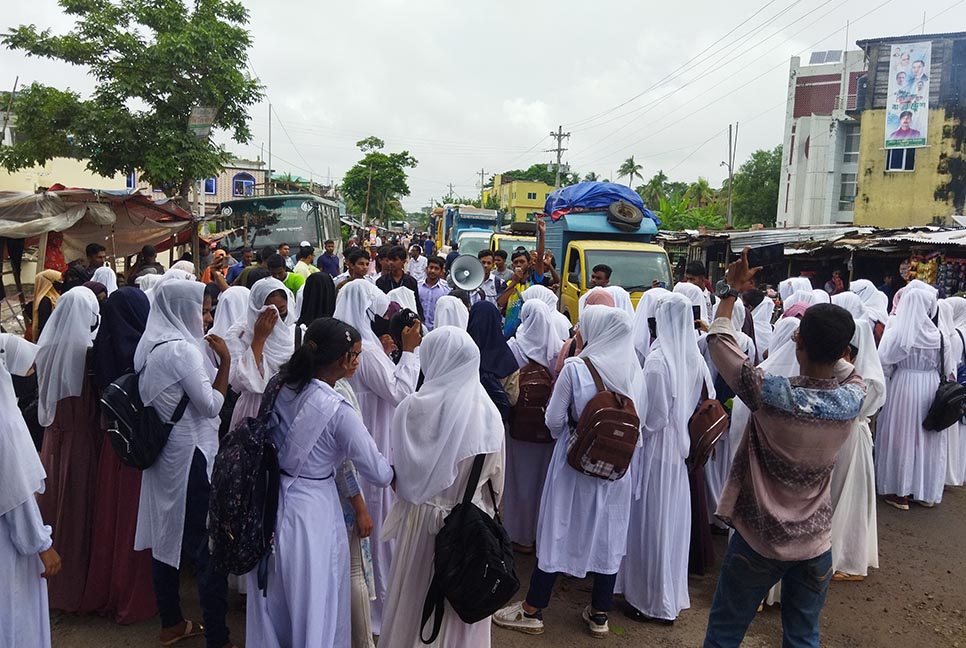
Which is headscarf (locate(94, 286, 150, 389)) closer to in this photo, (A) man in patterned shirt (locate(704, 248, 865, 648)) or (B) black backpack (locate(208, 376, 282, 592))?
(B) black backpack (locate(208, 376, 282, 592))

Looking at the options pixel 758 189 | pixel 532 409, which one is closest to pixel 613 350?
pixel 532 409

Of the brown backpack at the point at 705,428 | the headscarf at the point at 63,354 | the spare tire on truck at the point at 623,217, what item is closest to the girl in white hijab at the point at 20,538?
the headscarf at the point at 63,354

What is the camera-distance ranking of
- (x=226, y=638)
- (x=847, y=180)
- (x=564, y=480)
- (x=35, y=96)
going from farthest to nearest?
(x=847, y=180)
(x=35, y=96)
(x=564, y=480)
(x=226, y=638)

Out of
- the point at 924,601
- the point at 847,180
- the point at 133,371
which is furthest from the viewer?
the point at 847,180

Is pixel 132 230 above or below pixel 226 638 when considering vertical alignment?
above

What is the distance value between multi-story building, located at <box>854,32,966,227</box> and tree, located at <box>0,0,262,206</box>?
23.3m

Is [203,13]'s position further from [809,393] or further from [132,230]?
[809,393]

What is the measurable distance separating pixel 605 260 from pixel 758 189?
3849cm

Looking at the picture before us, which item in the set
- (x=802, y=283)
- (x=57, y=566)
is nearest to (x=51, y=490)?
(x=57, y=566)

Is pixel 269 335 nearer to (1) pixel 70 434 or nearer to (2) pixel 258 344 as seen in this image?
(2) pixel 258 344

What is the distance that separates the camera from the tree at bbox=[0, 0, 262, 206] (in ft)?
46.2

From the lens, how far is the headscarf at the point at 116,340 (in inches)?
139

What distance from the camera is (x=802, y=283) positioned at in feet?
24.1

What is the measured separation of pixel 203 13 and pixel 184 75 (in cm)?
156
